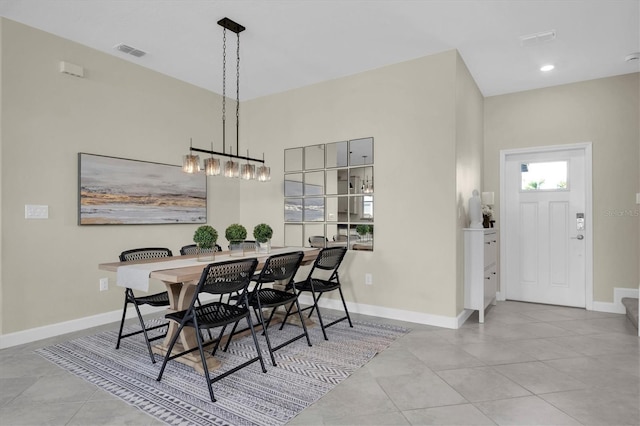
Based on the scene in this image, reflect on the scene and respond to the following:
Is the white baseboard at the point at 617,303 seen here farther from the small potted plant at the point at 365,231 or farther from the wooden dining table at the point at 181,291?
the wooden dining table at the point at 181,291

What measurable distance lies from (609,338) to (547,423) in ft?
6.53

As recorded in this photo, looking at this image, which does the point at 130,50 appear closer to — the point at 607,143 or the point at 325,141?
the point at 325,141

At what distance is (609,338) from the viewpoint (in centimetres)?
343

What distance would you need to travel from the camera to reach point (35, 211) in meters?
3.35

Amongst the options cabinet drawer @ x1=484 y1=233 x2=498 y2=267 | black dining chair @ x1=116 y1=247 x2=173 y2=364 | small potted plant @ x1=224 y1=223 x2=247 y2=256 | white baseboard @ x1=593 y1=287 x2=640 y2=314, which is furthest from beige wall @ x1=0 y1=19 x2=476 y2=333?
white baseboard @ x1=593 y1=287 x2=640 y2=314

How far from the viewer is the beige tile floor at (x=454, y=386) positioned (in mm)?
2088

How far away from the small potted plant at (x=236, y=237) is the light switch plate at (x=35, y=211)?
1.67 m

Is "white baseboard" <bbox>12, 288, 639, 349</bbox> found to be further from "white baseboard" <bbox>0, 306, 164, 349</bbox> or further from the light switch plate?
the light switch plate

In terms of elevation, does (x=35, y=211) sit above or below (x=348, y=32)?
below

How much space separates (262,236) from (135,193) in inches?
64.8

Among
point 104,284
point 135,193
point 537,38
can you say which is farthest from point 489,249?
point 104,284

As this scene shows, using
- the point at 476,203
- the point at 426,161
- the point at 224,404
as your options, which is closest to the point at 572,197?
the point at 476,203

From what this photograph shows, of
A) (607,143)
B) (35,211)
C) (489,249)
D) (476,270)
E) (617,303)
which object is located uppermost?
(607,143)

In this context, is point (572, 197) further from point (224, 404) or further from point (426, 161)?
point (224, 404)
